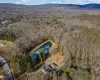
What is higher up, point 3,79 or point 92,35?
point 92,35

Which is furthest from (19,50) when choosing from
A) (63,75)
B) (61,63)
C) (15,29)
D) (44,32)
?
(15,29)

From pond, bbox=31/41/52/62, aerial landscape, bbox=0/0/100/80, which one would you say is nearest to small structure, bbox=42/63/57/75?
aerial landscape, bbox=0/0/100/80

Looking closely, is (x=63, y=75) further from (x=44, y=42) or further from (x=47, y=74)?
(x=44, y=42)

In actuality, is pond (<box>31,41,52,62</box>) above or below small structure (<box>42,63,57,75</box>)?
below

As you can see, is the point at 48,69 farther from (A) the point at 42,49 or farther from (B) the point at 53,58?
(A) the point at 42,49

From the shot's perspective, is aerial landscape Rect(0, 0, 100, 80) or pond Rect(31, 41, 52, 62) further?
pond Rect(31, 41, 52, 62)

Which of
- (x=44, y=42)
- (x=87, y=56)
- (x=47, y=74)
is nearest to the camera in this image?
(x=47, y=74)

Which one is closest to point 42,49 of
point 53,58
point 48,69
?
point 53,58

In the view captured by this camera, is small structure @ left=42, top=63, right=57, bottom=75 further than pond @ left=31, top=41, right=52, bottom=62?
No

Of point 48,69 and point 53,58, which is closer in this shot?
point 48,69

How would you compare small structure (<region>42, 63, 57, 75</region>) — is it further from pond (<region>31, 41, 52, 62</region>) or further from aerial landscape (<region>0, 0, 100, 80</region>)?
pond (<region>31, 41, 52, 62</region>)

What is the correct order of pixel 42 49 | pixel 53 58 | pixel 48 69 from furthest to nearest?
1. pixel 42 49
2. pixel 53 58
3. pixel 48 69
